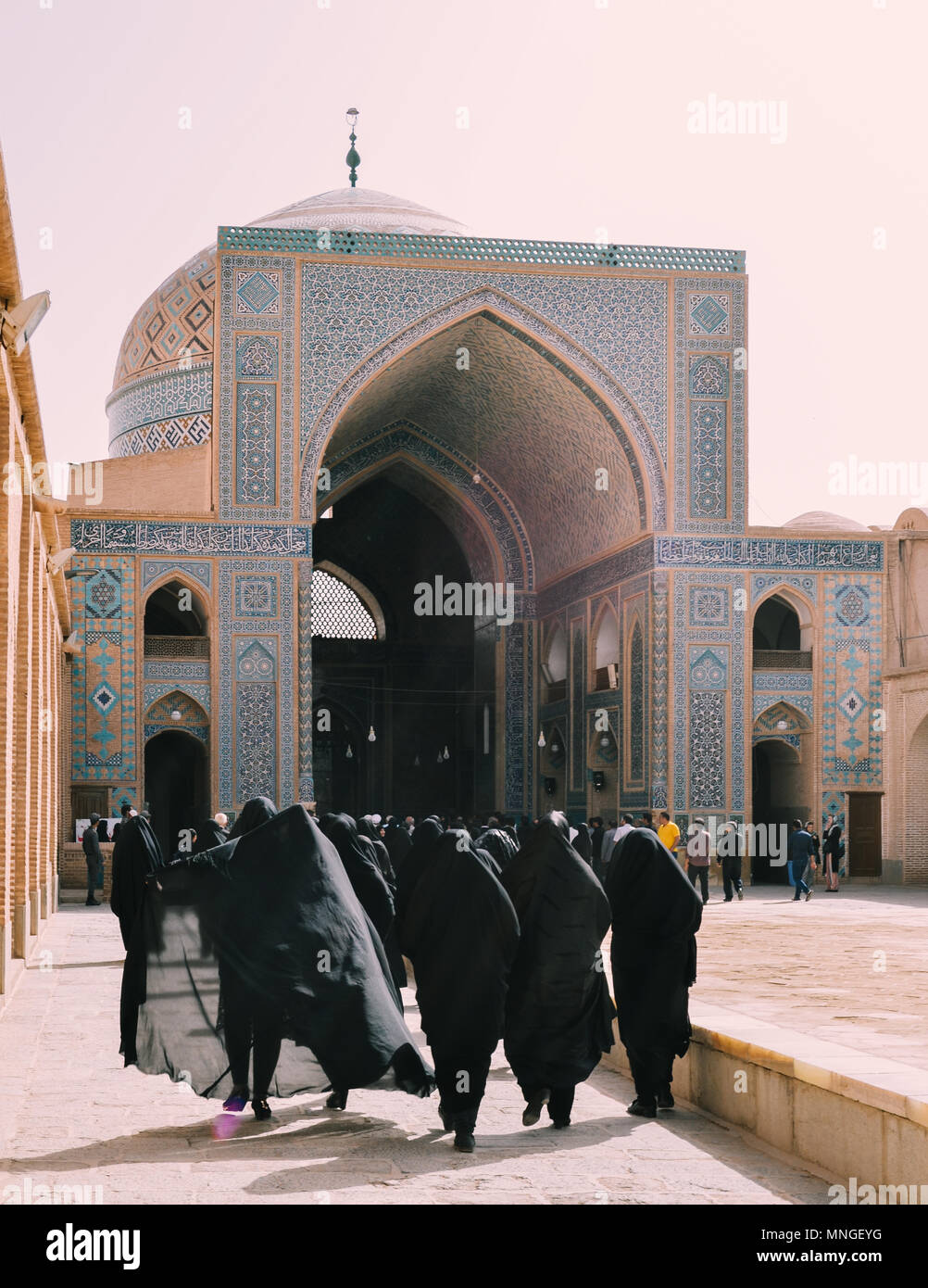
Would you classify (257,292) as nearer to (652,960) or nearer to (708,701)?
(708,701)

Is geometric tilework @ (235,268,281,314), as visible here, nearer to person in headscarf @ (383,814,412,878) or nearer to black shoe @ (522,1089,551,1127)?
person in headscarf @ (383,814,412,878)

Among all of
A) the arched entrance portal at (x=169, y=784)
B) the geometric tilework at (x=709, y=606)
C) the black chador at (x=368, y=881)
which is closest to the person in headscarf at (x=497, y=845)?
the black chador at (x=368, y=881)

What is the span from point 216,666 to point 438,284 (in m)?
5.22

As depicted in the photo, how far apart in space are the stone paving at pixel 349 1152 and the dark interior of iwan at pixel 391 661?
57.8 feet

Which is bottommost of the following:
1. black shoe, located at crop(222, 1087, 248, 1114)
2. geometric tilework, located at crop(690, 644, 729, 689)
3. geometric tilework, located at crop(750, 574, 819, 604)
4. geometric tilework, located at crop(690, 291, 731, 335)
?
black shoe, located at crop(222, 1087, 248, 1114)

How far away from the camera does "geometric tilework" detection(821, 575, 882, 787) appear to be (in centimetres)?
1902

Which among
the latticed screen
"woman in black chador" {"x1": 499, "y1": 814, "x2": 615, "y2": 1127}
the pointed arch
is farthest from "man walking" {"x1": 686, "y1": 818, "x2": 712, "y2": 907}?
the latticed screen

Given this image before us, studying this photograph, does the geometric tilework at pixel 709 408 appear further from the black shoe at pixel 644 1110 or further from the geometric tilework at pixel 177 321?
the black shoe at pixel 644 1110

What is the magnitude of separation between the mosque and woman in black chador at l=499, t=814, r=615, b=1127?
42.0 feet

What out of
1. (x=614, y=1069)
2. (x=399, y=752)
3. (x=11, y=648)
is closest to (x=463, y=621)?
(x=399, y=752)

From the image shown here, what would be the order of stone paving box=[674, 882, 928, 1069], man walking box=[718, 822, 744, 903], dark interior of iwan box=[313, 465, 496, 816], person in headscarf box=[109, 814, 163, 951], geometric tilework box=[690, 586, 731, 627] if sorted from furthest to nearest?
dark interior of iwan box=[313, 465, 496, 816]
geometric tilework box=[690, 586, 731, 627]
man walking box=[718, 822, 744, 903]
person in headscarf box=[109, 814, 163, 951]
stone paving box=[674, 882, 928, 1069]

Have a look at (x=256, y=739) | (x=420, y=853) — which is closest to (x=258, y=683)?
(x=256, y=739)

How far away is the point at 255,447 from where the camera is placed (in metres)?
18.3

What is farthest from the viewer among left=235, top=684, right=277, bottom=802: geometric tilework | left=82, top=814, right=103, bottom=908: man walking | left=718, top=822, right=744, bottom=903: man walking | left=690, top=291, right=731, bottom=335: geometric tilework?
left=690, top=291, right=731, bottom=335: geometric tilework
